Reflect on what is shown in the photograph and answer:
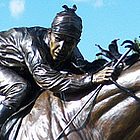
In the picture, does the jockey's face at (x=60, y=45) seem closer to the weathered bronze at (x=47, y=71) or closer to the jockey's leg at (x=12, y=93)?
the weathered bronze at (x=47, y=71)

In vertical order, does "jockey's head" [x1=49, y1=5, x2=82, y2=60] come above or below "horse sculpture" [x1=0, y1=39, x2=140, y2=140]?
above

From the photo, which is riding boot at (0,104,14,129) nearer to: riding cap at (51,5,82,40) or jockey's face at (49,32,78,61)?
jockey's face at (49,32,78,61)

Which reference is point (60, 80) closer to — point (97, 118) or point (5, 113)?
point (97, 118)

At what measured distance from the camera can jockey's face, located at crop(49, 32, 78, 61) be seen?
3.46 metres

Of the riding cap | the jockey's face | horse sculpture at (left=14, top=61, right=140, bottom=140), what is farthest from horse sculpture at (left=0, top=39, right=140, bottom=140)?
the riding cap

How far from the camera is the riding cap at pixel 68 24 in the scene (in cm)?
344

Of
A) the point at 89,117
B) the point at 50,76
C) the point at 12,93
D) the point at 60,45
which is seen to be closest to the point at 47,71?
the point at 50,76

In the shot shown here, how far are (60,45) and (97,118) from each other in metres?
0.85

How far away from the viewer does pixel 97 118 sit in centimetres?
312

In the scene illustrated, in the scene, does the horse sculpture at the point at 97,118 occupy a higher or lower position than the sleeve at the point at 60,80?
lower

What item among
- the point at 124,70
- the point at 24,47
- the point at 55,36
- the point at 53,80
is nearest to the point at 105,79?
the point at 124,70

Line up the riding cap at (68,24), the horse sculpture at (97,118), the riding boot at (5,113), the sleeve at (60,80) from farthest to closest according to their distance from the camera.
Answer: the riding boot at (5,113), the riding cap at (68,24), the sleeve at (60,80), the horse sculpture at (97,118)

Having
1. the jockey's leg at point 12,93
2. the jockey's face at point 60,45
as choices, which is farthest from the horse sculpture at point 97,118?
the jockey's face at point 60,45

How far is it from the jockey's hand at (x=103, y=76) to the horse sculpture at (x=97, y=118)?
3.3 inches
